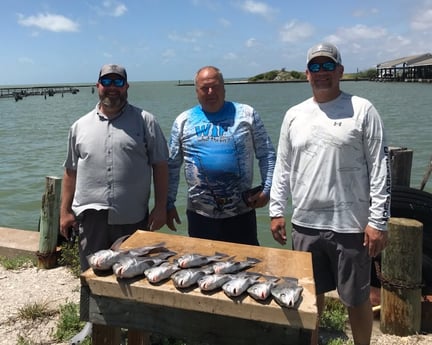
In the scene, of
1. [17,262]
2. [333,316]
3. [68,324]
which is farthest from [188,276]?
[17,262]

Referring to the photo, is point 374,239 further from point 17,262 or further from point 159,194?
point 17,262

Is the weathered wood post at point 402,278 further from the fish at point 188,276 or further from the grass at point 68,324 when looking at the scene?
the grass at point 68,324

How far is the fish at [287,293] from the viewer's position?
230cm

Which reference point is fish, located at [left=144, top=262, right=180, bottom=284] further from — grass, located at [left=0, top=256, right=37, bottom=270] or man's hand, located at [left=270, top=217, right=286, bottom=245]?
grass, located at [left=0, top=256, right=37, bottom=270]

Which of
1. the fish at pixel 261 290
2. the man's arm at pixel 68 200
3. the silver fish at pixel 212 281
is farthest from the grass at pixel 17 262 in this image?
the fish at pixel 261 290

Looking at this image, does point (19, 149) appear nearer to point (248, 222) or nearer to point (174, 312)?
point (248, 222)

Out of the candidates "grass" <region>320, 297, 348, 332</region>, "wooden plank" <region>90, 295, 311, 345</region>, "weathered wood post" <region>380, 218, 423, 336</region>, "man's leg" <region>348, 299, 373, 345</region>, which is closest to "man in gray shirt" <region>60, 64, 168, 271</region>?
"wooden plank" <region>90, 295, 311, 345</region>

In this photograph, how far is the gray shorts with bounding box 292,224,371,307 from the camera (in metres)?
3.34

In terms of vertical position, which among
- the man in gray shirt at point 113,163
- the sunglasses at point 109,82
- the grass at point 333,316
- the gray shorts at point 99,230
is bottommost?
the grass at point 333,316

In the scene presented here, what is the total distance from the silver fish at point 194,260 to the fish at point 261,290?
1.44 ft

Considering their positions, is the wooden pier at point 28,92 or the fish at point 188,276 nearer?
the fish at point 188,276

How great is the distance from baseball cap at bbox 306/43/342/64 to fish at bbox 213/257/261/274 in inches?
58.9

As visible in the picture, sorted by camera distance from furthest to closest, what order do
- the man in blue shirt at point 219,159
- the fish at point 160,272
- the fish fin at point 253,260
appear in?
the man in blue shirt at point 219,159 < the fish fin at point 253,260 < the fish at point 160,272

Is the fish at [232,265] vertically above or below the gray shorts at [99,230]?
above
